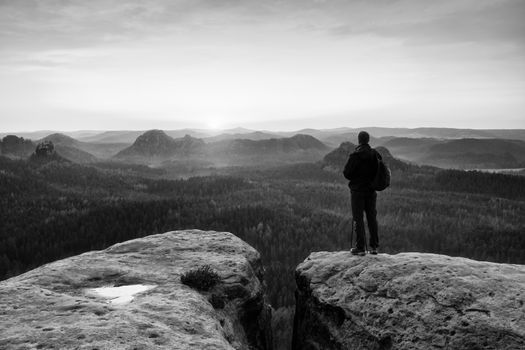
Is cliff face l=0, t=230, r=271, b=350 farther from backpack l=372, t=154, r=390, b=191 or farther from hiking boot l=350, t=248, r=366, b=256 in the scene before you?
backpack l=372, t=154, r=390, b=191

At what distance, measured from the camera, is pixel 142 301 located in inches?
292

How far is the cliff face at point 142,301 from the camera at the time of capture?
228 inches

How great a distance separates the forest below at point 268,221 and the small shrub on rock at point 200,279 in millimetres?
5615

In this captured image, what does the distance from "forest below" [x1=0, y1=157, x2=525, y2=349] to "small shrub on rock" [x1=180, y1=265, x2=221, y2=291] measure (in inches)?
221

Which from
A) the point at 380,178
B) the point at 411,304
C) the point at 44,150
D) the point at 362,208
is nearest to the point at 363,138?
the point at 380,178

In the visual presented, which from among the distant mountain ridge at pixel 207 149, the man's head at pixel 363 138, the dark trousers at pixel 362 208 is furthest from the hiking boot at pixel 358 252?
the distant mountain ridge at pixel 207 149

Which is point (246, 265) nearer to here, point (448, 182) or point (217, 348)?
point (217, 348)

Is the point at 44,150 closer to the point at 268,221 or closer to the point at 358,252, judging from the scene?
the point at 268,221

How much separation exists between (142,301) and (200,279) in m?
1.69

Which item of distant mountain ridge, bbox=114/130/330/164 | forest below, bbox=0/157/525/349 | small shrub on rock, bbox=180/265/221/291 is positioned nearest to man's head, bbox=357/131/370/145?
small shrub on rock, bbox=180/265/221/291

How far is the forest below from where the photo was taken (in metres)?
23.6

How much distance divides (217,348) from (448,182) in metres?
63.4

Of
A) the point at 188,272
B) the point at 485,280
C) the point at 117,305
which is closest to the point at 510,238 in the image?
the point at 485,280

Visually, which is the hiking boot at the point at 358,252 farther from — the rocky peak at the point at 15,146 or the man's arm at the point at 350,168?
the rocky peak at the point at 15,146
